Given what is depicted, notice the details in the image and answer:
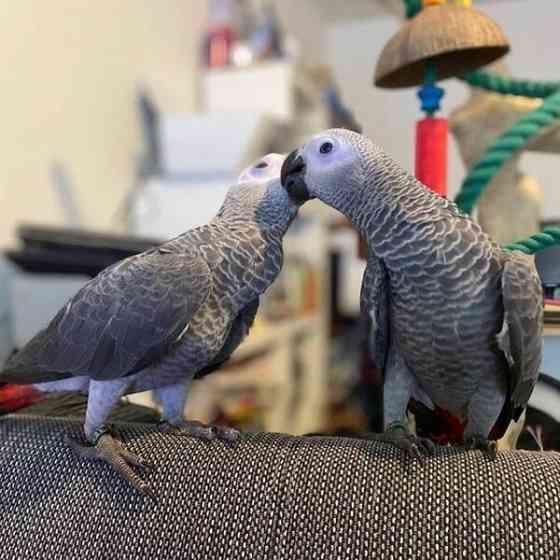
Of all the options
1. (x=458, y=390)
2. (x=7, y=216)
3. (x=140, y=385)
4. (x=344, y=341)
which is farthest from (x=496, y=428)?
(x=344, y=341)

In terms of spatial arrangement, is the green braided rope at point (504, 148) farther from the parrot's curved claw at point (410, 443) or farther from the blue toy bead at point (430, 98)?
the parrot's curved claw at point (410, 443)

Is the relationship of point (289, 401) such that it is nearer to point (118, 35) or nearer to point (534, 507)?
point (118, 35)

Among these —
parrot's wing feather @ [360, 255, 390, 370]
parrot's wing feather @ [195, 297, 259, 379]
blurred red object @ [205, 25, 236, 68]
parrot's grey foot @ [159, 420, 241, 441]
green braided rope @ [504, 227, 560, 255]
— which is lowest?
parrot's grey foot @ [159, 420, 241, 441]

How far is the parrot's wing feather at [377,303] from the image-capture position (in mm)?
508

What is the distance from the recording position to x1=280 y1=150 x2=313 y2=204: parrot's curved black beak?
20.0 inches

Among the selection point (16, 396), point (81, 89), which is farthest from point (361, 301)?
point (81, 89)

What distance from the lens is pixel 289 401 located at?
2072mm

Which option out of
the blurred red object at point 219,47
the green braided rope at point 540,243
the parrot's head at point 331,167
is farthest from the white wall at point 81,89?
the green braided rope at point 540,243

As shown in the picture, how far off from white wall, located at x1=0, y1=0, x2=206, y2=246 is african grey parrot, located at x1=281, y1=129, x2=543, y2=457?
3.46 feet

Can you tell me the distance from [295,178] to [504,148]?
27 cm

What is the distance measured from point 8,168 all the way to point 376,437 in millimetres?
1142

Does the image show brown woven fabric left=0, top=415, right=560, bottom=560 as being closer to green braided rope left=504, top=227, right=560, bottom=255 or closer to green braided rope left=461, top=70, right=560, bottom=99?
green braided rope left=504, top=227, right=560, bottom=255

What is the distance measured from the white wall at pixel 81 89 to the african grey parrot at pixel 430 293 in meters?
1.06

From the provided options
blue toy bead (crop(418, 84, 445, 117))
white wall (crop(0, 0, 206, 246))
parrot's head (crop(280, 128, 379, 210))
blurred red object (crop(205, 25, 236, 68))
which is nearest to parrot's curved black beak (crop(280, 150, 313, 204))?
parrot's head (crop(280, 128, 379, 210))
